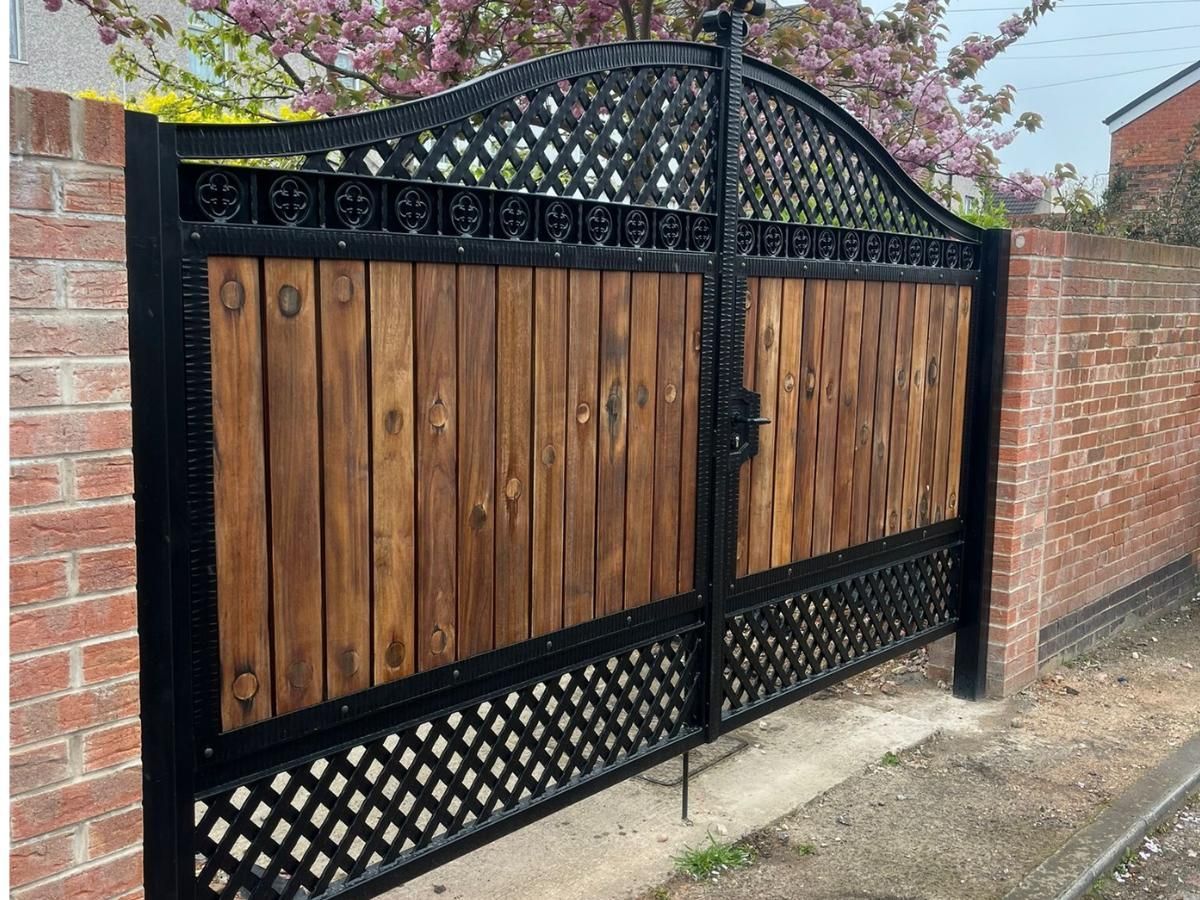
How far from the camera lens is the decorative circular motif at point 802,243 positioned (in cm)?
398

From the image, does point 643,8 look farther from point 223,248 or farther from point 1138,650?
point 1138,650

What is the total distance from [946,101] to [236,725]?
527 cm

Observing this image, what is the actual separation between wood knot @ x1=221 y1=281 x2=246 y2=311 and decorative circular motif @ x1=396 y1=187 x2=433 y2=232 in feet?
1.49

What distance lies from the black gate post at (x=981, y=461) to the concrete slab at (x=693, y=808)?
213 mm

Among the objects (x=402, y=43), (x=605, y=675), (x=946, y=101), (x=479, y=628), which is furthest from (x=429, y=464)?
(x=946, y=101)

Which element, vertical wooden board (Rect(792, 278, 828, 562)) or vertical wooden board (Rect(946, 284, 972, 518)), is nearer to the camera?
vertical wooden board (Rect(792, 278, 828, 562))

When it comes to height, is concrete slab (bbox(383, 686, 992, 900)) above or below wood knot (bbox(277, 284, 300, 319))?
below

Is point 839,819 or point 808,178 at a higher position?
point 808,178

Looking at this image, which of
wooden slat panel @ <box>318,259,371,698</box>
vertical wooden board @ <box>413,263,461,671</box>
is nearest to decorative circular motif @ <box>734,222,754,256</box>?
vertical wooden board @ <box>413,263,461,671</box>

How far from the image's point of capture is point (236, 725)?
2.49 meters

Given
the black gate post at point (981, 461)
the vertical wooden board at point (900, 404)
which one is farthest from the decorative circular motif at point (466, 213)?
the black gate post at point (981, 461)

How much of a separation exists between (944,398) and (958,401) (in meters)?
0.15

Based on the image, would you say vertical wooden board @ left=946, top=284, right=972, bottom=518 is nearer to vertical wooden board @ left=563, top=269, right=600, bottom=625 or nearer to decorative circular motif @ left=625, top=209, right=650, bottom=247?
decorative circular motif @ left=625, top=209, right=650, bottom=247

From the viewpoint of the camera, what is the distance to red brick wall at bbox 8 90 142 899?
6.61 feet
